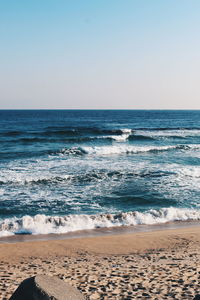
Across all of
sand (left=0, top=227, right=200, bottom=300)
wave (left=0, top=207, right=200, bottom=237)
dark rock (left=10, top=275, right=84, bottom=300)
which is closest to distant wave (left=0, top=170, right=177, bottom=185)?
wave (left=0, top=207, right=200, bottom=237)

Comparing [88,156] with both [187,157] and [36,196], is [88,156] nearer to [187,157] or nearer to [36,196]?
[187,157]

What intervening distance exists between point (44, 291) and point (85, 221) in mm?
8374

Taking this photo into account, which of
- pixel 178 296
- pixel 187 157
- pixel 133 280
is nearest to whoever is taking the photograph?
pixel 178 296

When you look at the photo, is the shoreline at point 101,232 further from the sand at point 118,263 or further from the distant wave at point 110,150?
the distant wave at point 110,150

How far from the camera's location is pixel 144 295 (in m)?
6.85

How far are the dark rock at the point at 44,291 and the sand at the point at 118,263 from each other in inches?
53.1

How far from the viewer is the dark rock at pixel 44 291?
17.6ft

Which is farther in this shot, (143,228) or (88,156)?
(88,156)

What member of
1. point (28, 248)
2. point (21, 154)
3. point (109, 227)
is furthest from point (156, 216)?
point (21, 154)

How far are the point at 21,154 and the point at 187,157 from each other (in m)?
15.2

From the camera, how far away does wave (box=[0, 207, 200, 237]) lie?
1295cm

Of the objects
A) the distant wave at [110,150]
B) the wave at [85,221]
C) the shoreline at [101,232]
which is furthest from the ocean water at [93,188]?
the shoreline at [101,232]

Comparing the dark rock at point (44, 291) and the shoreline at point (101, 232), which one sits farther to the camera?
the shoreline at point (101, 232)

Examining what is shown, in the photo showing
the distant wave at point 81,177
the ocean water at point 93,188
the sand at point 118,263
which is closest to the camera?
the sand at point 118,263
